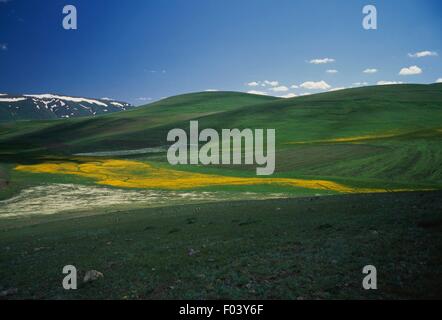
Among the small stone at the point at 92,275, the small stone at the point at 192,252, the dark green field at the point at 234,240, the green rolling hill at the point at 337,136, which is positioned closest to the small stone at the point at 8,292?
the dark green field at the point at 234,240

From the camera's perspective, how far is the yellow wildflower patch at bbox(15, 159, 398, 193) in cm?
6288

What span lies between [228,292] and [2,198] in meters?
56.6

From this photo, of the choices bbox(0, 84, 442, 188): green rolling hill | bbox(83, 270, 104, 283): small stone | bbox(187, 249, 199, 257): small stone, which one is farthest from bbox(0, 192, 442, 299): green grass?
bbox(0, 84, 442, 188): green rolling hill

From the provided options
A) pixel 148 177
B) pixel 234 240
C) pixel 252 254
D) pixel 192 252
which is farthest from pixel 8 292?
pixel 148 177

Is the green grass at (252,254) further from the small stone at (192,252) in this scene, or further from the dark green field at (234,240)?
the small stone at (192,252)

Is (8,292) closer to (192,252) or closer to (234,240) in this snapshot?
(192,252)

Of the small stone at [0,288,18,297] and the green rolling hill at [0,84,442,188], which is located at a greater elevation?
the green rolling hill at [0,84,442,188]

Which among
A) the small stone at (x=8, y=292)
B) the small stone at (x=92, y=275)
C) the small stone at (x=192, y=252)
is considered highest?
the small stone at (x=192, y=252)

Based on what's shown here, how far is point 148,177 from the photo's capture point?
79.8 meters

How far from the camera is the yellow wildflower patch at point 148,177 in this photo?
206 feet

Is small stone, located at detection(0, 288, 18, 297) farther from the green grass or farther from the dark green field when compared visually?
the green grass

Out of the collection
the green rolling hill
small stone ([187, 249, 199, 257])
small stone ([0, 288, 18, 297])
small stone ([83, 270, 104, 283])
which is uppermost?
the green rolling hill
